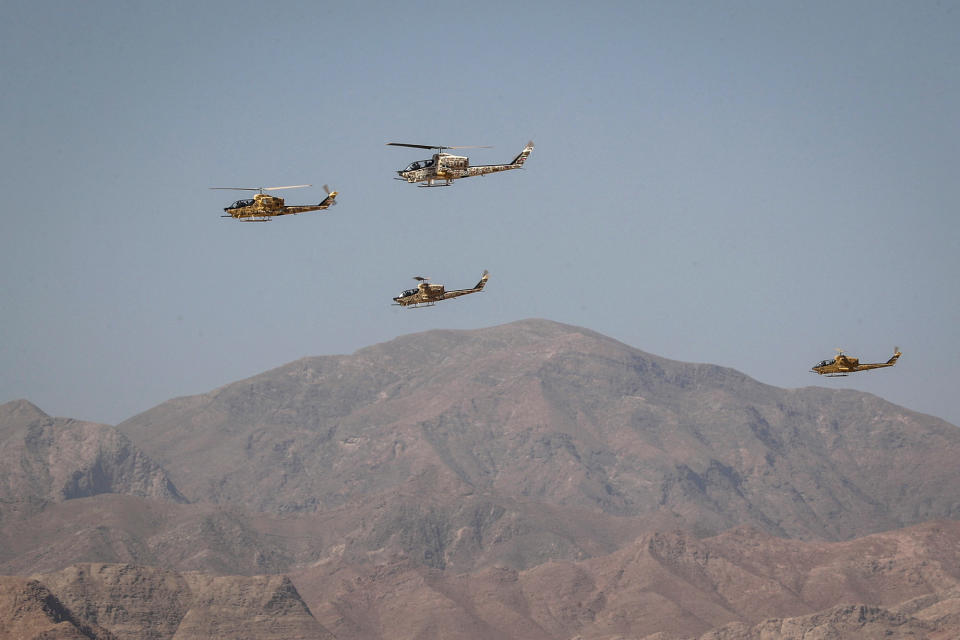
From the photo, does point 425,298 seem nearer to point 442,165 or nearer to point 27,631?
point 442,165

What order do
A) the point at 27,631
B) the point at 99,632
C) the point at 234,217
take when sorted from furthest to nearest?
1. the point at 99,632
2. the point at 27,631
3. the point at 234,217

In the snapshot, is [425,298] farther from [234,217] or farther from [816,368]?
[816,368]

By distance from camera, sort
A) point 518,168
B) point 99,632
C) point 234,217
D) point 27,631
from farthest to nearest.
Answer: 1. point 99,632
2. point 27,631
3. point 518,168
4. point 234,217

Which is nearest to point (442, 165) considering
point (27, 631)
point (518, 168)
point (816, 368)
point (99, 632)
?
point (518, 168)

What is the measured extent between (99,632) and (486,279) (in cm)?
10764

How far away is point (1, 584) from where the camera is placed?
185 metres

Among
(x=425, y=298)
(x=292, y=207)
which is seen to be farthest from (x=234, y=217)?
(x=425, y=298)

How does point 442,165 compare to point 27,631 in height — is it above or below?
above

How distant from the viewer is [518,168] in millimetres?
123125

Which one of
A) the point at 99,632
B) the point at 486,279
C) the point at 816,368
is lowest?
the point at 99,632

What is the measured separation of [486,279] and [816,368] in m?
31.9

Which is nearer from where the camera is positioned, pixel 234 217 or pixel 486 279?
pixel 234 217

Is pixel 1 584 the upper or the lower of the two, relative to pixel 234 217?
lower

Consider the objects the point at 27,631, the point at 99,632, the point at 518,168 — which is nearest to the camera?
the point at 518,168
